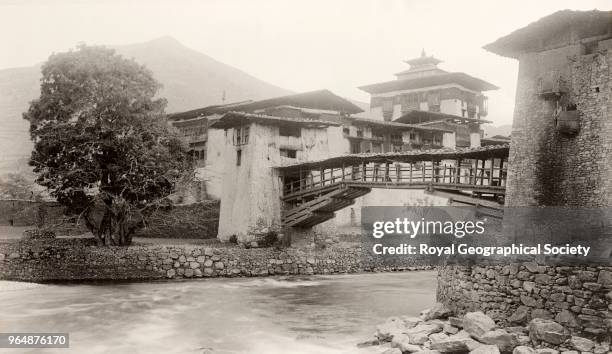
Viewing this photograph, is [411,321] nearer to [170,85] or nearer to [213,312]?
[213,312]

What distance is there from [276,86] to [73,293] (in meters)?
84.8

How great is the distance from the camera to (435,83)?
146 ft

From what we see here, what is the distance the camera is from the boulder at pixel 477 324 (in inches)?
417

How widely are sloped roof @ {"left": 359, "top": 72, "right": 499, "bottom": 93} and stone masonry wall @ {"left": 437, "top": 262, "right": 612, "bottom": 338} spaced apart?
3271 centimetres

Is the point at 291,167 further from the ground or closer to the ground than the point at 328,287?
further from the ground

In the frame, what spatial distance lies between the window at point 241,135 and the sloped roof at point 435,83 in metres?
20.9

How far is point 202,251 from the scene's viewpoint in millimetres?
22219

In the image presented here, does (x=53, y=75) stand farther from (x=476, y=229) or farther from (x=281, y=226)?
(x=476, y=229)

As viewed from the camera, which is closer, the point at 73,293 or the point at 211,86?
the point at 73,293

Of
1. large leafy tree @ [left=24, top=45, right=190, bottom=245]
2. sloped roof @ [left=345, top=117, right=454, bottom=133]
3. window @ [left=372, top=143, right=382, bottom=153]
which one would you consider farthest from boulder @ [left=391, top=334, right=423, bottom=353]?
window @ [left=372, top=143, right=382, bottom=153]

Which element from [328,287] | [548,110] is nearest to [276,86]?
[328,287]

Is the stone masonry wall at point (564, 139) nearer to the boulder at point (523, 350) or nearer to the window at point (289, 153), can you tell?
the boulder at point (523, 350)

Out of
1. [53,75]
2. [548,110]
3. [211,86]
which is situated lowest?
[548,110]

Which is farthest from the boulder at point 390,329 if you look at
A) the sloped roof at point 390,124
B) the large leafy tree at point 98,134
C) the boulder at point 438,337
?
the sloped roof at point 390,124
